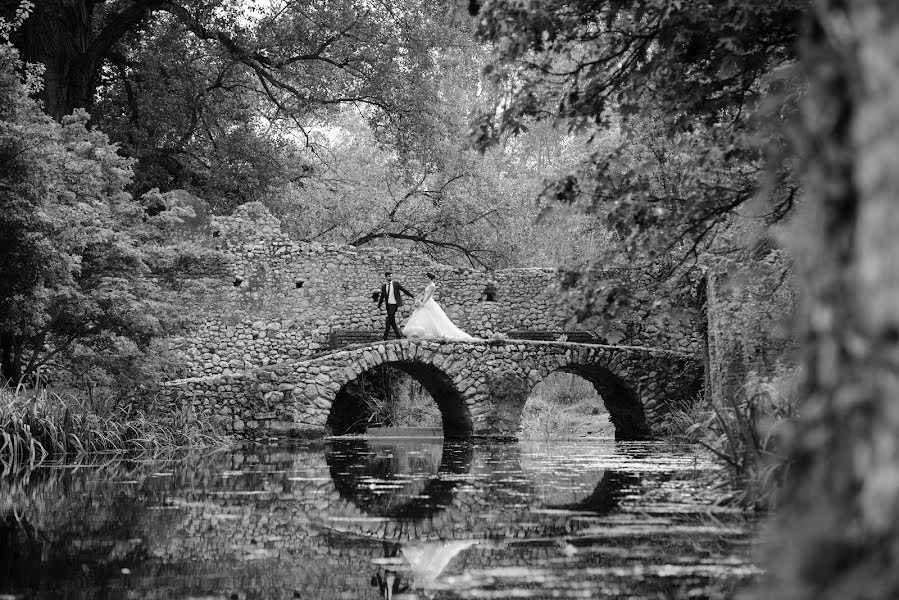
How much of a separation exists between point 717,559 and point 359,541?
1.86 meters

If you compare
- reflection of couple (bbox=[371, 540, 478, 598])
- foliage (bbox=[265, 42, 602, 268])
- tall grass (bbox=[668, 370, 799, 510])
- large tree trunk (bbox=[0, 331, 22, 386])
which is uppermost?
foliage (bbox=[265, 42, 602, 268])

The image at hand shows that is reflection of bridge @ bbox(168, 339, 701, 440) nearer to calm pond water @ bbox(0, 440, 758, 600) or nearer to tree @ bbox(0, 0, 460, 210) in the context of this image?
tree @ bbox(0, 0, 460, 210)

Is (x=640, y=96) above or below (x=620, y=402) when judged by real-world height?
above

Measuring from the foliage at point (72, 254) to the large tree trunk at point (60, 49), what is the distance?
13.0 feet

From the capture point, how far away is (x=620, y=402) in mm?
20953

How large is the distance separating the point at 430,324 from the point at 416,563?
15934 mm

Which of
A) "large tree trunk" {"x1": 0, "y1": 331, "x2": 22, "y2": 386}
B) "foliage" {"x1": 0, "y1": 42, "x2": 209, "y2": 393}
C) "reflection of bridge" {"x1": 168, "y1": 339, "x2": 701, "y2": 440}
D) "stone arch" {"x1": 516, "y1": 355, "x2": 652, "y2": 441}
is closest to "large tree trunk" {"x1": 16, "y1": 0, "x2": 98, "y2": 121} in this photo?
"foliage" {"x1": 0, "y1": 42, "x2": 209, "y2": 393}

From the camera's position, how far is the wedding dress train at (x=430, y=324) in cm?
1992

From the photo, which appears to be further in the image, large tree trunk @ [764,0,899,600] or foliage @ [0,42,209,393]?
foliage @ [0,42,209,393]

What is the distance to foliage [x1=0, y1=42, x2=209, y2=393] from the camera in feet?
33.8

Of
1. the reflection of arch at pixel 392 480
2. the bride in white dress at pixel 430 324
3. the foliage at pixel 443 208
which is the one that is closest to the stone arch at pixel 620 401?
the bride in white dress at pixel 430 324

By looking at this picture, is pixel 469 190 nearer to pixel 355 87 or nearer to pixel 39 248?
pixel 355 87

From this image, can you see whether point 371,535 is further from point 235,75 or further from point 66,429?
point 235,75

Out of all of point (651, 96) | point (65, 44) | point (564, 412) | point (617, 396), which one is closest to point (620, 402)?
point (617, 396)
